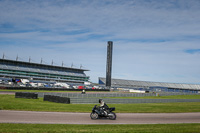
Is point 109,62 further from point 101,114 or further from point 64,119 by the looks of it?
point 64,119

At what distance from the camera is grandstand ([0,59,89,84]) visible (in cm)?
11325

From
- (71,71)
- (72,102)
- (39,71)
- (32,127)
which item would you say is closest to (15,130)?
(32,127)

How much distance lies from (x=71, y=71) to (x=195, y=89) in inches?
3193

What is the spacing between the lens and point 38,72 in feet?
416

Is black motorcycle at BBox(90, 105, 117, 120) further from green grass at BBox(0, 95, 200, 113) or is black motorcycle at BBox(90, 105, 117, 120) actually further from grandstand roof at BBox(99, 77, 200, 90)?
grandstand roof at BBox(99, 77, 200, 90)

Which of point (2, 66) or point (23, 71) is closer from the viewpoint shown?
point (2, 66)

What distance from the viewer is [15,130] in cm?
1098

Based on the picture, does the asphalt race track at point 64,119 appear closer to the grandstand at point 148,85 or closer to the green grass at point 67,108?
the green grass at point 67,108

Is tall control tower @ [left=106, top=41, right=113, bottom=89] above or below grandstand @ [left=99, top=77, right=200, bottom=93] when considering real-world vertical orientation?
above

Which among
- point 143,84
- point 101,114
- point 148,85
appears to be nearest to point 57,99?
point 101,114

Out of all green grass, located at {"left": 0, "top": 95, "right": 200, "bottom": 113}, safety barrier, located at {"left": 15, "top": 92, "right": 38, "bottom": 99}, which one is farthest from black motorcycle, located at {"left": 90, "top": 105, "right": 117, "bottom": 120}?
safety barrier, located at {"left": 15, "top": 92, "right": 38, "bottom": 99}

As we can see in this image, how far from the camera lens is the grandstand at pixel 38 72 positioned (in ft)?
→ 372

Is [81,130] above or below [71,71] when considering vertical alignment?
below

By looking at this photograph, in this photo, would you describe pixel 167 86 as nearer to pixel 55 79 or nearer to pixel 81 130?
pixel 55 79
